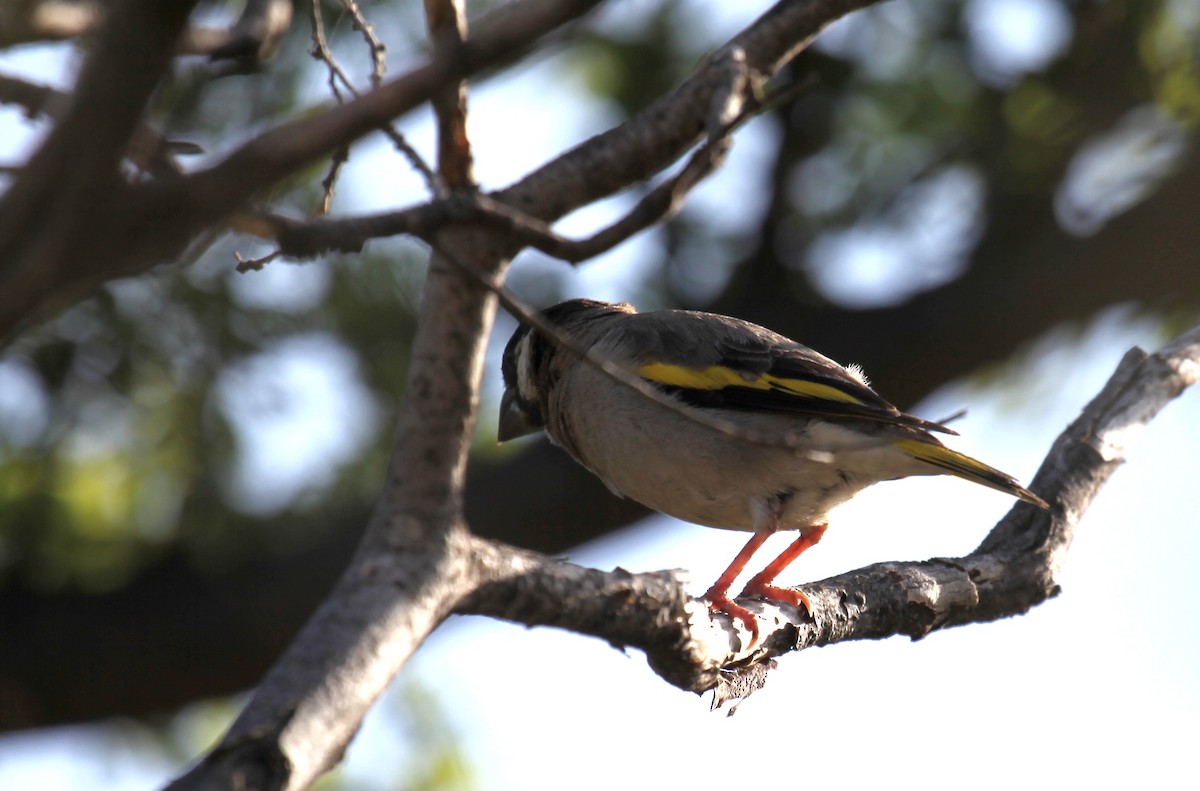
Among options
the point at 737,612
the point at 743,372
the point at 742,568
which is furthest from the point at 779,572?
the point at 737,612

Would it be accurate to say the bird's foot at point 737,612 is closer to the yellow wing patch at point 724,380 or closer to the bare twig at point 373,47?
the yellow wing patch at point 724,380

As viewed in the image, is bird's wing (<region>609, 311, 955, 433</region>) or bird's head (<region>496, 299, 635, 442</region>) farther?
bird's head (<region>496, 299, 635, 442</region>)

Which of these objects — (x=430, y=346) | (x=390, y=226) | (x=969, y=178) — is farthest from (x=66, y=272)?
(x=969, y=178)

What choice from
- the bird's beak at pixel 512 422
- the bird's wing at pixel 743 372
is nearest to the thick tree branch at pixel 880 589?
the bird's wing at pixel 743 372

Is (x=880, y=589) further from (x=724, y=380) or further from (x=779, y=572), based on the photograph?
(x=724, y=380)

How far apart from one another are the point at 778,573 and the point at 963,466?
0.98m

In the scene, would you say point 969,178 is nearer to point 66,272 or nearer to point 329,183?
point 329,183

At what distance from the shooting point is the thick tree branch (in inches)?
122

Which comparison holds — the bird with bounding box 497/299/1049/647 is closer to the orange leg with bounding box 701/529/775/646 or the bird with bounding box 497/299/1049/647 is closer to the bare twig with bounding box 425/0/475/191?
the orange leg with bounding box 701/529/775/646

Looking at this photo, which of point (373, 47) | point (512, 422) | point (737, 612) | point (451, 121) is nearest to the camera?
point (451, 121)

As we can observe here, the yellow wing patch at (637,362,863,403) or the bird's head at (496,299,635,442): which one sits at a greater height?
the bird's head at (496,299,635,442)

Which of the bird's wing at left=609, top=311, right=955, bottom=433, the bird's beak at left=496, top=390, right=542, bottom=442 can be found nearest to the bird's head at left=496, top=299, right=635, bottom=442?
the bird's beak at left=496, top=390, right=542, bottom=442

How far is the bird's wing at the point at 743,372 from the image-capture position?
5.08 metres

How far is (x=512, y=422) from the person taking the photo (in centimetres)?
654
